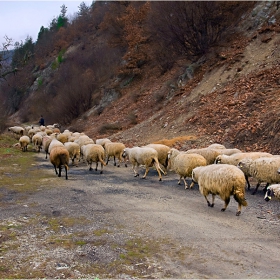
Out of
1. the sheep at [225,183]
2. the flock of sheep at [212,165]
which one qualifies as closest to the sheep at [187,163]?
the flock of sheep at [212,165]

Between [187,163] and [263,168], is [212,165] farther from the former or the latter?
[187,163]

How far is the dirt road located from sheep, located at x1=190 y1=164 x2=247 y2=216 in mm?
434

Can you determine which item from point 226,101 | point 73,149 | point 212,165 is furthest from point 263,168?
point 226,101

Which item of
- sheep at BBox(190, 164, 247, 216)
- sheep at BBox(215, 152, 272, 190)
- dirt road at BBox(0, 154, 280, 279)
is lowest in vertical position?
dirt road at BBox(0, 154, 280, 279)

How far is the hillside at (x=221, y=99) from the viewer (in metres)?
16.3

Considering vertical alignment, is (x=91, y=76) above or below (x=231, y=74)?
above

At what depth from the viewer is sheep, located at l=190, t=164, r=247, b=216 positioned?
771 centimetres

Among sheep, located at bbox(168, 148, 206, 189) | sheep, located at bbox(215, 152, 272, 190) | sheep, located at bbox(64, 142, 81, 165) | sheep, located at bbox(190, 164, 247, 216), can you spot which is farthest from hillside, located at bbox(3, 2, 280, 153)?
sheep, located at bbox(190, 164, 247, 216)

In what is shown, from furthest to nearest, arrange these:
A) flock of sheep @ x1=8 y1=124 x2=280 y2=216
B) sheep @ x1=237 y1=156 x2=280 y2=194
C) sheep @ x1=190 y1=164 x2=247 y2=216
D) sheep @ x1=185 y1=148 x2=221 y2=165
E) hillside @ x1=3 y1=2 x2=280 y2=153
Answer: hillside @ x1=3 y1=2 x2=280 y2=153 < sheep @ x1=185 y1=148 x2=221 y2=165 < sheep @ x1=237 y1=156 x2=280 y2=194 < flock of sheep @ x1=8 y1=124 x2=280 y2=216 < sheep @ x1=190 y1=164 x2=247 y2=216

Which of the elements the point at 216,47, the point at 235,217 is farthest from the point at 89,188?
the point at 216,47

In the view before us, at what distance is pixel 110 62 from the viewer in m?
47.5

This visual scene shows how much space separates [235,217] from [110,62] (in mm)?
42623

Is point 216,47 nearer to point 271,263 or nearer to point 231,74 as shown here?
point 231,74

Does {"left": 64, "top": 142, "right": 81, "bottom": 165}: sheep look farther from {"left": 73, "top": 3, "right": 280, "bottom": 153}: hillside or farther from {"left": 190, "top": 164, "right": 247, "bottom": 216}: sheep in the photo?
{"left": 190, "top": 164, "right": 247, "bottom": 216}: sheep
